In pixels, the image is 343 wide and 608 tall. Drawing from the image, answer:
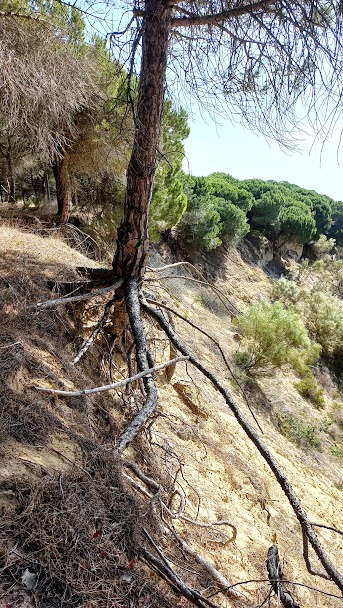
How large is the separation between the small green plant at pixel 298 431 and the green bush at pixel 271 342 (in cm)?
157

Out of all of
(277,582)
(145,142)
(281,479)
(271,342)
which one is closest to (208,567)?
(277,582)

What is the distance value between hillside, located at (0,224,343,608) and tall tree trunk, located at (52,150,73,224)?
8.60ft

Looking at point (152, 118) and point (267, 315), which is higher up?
point (152, 118)

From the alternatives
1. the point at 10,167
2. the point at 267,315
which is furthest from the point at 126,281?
the point at 10,167

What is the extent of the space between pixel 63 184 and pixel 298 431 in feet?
25.5

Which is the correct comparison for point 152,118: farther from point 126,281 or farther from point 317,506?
point 317,506

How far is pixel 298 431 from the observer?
8867 mm

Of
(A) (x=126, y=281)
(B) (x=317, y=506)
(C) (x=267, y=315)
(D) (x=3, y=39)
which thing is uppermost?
(D) (x=3, y=39)

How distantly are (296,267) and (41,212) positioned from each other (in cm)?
1636

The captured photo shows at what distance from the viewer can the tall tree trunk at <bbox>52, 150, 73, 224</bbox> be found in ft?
27.7

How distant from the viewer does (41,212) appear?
9.80 m

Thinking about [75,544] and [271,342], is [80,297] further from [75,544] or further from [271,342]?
[271,342]

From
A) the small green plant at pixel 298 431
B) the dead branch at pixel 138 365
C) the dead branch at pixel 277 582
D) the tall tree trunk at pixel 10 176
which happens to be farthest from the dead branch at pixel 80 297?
the tall tree trunk at pixel 10 176

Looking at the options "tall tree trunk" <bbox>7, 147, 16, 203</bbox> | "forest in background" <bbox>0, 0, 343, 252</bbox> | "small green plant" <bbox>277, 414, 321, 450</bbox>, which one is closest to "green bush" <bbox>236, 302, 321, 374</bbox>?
"small green plant" <bbox>277, 414, 321, 450</bbox>
